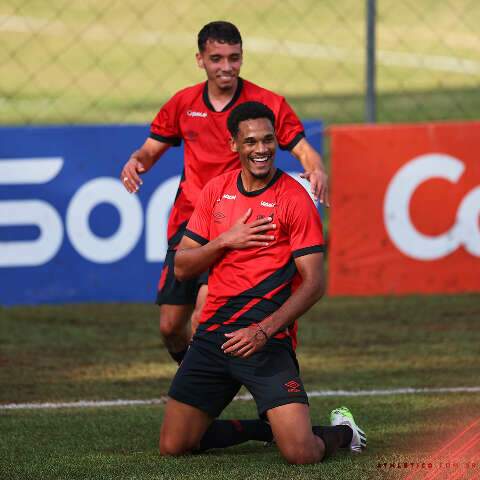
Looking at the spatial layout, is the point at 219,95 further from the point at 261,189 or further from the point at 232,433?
the point at 232,433

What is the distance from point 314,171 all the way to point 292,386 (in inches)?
48.4

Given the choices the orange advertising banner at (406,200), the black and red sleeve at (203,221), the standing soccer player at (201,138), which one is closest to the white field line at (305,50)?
the orange advertising banner at (406,200)

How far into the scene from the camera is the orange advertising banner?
440 inches

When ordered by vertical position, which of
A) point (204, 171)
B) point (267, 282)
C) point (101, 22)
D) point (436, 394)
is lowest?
point (436, 394)

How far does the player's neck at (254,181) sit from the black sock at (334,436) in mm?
1158

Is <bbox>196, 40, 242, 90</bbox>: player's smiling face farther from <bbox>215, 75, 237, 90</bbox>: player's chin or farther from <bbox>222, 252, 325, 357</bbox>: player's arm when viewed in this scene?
<bbox>222, 252, 325, 357</bbox>: player's arm

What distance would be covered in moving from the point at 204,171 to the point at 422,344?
2791 millimetres

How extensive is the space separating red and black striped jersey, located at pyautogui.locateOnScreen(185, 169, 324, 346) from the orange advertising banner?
15.4 ft

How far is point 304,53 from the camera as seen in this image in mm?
22406

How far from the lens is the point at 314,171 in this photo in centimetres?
711

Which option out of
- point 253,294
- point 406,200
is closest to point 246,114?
point 253,294

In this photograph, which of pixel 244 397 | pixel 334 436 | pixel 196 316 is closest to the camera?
pixel 334 436

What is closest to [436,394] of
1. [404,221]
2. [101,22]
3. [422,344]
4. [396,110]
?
[422,344]

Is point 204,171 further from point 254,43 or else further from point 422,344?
point 254,43
